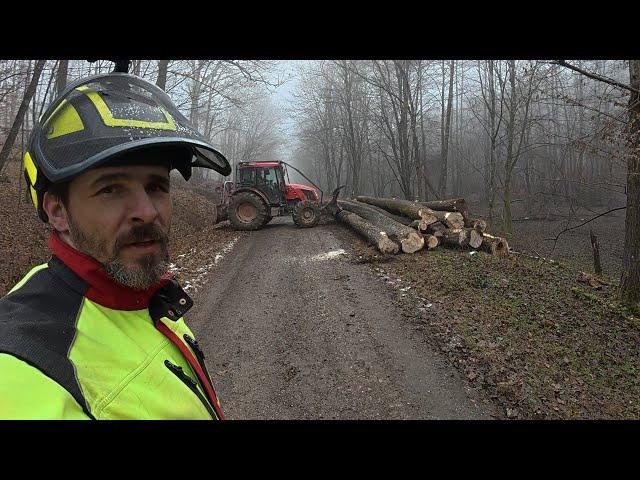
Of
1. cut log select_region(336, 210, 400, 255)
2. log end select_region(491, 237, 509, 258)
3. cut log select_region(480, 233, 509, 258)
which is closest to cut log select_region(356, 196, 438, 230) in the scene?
cut log select_region(336, 210, 400, 255)

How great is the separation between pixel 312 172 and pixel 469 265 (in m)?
65.6

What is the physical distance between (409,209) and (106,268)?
13.0 meters

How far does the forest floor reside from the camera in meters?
4.36

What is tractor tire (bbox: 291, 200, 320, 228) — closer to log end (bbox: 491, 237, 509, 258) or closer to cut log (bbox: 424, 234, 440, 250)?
cut log (bbox: 424, 234, 440, 250)

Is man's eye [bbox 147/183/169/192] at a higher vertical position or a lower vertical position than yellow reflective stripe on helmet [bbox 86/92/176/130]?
lower

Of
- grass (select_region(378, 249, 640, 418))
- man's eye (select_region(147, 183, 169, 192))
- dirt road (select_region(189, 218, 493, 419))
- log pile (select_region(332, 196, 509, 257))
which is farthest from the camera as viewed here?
log pile (select_region(332, 196, 509, 257))

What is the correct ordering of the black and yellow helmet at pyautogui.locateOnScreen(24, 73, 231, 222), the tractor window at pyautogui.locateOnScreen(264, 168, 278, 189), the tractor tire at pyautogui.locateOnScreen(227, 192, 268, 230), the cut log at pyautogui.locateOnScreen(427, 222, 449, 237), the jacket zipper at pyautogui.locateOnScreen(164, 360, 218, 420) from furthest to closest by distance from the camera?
the tractor window at pyautogui.locateOnScreen(264, 168, 278, 189) → the tractor tire at pyautogui.locateOnScreen(227, 192, 268, 230) → the cut log at pyautogui.locateOnScreen(427, 222, 449, 237) → the jacket zipper at pyautogui.locateOnScreen(164, 360, 218, 420) → the black and yellow helmet at pyautogui.locateOnScreen(24, 73, 231, 222)

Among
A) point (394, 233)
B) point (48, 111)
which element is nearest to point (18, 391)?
point (48, 111)

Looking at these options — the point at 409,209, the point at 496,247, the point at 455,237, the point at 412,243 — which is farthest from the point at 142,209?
the point at 409,209

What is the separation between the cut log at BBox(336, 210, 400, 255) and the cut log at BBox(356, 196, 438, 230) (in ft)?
4.78

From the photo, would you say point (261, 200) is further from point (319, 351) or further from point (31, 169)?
point (31, 169)

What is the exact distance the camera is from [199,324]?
19.7 ft

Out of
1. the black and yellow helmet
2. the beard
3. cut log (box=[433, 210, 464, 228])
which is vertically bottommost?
cut log (box=[433, 210, 464, 228])
